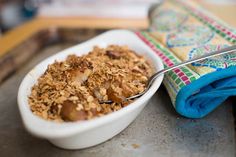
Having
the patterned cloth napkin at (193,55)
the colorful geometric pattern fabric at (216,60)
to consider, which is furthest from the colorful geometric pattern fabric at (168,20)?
the colorful geometric pattern fabric at (216,60)

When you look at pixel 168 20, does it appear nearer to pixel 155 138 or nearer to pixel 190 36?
pixel 190 36

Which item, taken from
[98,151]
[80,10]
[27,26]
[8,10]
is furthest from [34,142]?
[8,10]

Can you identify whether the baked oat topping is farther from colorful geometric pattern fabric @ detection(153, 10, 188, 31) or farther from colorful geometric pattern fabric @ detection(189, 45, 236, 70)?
colorful geometric pattern fabric @ detection(153, 10, 188, 31)

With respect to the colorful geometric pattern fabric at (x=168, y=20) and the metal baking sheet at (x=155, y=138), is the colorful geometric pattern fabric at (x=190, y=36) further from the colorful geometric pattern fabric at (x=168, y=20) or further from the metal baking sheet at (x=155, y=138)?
the metal baking sheet at (x=155, y=138)

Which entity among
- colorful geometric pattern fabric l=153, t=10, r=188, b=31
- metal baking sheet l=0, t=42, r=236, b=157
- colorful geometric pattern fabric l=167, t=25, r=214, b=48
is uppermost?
colorful geometric pattern fabric l=153, t=10, r=188, b=31

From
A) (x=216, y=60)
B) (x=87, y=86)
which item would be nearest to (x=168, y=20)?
(x=216, y=60)

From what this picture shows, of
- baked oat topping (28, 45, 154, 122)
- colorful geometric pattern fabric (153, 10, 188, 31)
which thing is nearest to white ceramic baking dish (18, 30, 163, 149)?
baked oat topping (28, 45, 154, 122)

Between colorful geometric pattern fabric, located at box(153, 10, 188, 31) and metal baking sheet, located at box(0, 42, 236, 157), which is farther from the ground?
colorful geometric pattern fabric, located at box(153, 10, 188, 31)
